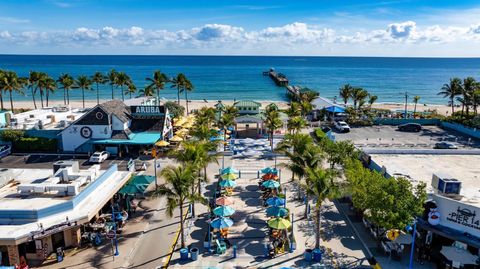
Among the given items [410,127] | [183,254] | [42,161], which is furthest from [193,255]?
[410,127]

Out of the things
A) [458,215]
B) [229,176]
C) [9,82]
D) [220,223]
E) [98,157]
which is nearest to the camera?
[458,215]

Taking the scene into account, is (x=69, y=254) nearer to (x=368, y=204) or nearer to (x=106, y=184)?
(x=106, y=184)

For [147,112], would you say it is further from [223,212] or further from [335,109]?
[335,109]

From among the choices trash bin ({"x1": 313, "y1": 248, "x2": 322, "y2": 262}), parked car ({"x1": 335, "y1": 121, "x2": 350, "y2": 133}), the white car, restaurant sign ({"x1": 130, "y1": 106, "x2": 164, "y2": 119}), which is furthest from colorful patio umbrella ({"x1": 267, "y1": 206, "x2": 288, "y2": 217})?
parked car ({"x1": 335, "y1": 121, "x2": 350, "y2": 133})

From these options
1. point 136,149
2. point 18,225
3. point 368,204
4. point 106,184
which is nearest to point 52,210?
point 18,225

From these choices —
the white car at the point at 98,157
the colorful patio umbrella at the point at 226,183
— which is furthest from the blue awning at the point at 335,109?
the white car at the point at 98,157

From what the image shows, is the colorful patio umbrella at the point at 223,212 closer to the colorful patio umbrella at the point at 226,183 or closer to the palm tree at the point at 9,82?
the colorful patio umbrella at the point at 226,183

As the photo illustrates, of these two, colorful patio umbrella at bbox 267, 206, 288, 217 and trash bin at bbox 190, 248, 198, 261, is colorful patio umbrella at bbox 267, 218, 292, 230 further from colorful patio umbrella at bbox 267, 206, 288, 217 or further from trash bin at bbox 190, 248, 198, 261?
trash bin at bbox 190, 248, 198, 261
